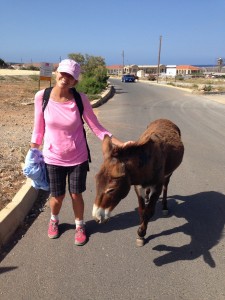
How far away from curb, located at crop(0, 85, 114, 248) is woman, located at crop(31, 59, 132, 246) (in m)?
0.56

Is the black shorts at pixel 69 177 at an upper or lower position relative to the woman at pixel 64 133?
lower

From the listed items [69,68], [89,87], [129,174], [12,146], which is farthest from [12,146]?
[89,87]

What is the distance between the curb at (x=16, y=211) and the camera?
3854mm

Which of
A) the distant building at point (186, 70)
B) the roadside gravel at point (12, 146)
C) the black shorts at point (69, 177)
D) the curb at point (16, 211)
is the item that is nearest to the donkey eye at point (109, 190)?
the black shorts at point (69, 177)

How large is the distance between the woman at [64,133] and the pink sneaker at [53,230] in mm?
274

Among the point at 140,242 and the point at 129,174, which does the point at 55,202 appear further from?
the point at 129,174

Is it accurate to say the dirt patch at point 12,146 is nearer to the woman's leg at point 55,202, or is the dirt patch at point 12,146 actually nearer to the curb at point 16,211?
the curb at point 16,211

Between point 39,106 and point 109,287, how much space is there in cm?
192

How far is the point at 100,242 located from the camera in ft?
13.0

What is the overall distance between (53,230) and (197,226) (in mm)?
1844

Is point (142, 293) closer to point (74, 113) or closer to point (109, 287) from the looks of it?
point (109, 287)

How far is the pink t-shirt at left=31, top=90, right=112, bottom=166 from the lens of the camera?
348cm

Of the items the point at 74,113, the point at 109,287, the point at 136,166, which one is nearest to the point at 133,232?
the point at 109,287

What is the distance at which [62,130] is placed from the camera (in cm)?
354
